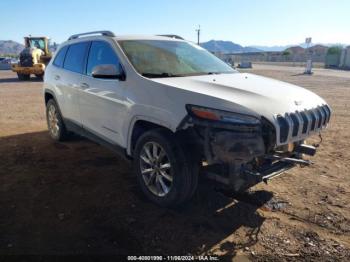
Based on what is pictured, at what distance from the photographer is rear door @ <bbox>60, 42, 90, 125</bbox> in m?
5.16

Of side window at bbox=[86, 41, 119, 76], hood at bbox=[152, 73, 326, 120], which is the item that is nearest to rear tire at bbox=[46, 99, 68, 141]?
side window at bbox=[86, 41, 119, 76]

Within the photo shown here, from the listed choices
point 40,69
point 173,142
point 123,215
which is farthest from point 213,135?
point 40,69

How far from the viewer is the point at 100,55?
183 inches

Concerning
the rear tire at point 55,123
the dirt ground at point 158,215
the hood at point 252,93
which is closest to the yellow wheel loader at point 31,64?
the rear tire at point 55,123

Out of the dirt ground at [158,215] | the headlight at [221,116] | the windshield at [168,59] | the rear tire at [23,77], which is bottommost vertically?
the dirt ground at [158,215]

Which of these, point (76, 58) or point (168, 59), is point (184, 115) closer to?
point (168, 59)

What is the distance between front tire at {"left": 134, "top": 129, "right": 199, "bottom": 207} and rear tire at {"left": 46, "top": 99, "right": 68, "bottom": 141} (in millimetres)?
2805

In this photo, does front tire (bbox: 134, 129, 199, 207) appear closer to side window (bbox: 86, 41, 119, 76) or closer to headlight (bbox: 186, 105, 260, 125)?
headlight (bbox: 186, 105, 260, 125)

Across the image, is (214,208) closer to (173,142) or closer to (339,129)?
(173,142)

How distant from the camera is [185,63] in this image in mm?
4465

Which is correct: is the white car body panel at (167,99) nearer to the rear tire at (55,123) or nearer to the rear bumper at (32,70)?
the rear tire at (55,123)

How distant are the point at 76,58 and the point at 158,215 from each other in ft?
10.1

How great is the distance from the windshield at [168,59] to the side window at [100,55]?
185 mm

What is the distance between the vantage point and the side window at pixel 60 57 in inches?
233
